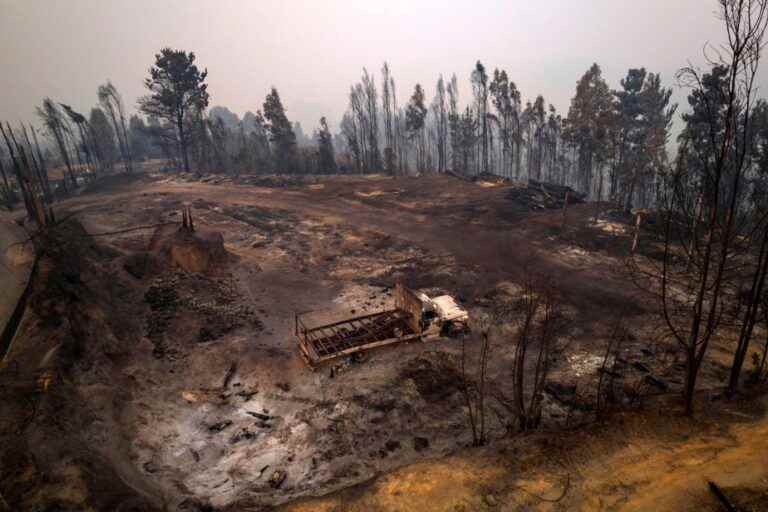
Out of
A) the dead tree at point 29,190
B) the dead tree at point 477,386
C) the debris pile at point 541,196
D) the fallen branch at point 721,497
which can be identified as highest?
the dead tree at point 29,190

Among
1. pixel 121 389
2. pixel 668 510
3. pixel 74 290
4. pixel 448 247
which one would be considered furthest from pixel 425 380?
pixel 448 247

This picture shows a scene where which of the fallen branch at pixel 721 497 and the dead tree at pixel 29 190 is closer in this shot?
the fallen branch at pixel 721 497

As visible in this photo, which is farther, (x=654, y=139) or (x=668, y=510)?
(x=654, y=139)

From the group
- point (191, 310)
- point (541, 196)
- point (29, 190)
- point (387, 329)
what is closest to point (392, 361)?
point (387, 329)

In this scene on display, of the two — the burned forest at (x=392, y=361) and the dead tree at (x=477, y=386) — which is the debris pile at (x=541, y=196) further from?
the dead tree at (x=477, y=386)

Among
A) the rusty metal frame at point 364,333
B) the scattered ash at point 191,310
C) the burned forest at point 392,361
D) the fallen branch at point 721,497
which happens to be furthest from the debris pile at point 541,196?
the fallen branch at point 721,497

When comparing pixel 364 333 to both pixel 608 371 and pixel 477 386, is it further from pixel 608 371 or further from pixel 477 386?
pixel 608 371

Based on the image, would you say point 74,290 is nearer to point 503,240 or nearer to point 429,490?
point 429,490
